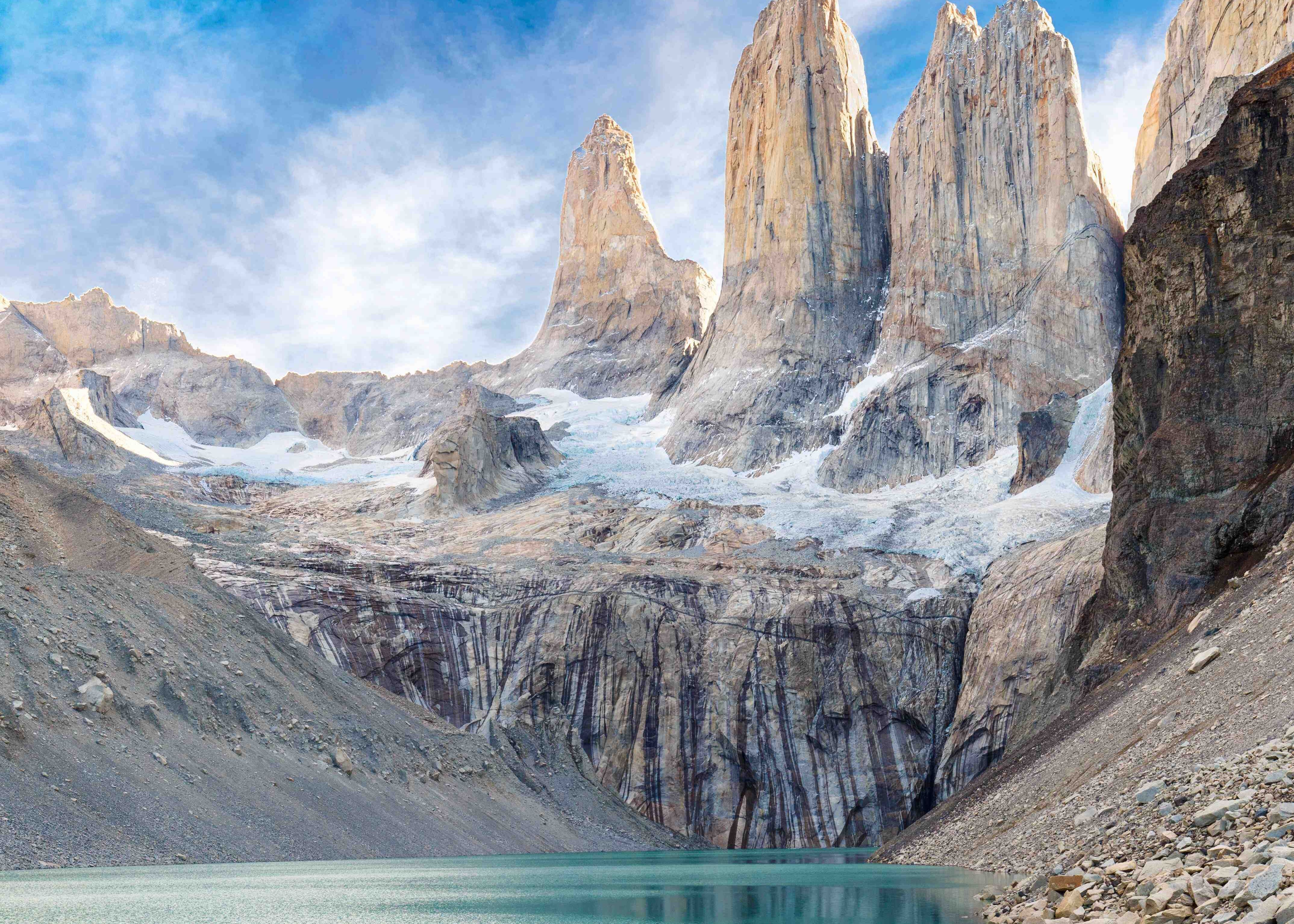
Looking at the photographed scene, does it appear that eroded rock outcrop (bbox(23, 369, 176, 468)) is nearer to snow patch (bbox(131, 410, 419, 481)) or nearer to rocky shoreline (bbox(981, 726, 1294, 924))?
snow patch (bbox(131, 410, 419, 481))

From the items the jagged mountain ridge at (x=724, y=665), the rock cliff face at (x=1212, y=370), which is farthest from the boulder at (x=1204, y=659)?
the jagged mountain ridge at (x=724, y=665)

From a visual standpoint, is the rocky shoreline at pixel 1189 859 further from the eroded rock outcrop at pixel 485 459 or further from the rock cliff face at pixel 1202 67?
the eroded rock outcrop at pixel 485 459

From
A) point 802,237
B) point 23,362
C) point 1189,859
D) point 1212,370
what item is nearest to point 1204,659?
point 1189,859

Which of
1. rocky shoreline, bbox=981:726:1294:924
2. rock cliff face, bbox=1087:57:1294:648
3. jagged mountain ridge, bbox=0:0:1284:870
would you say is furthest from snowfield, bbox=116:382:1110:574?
rocky shoreline, bbox=981:726:1294:924

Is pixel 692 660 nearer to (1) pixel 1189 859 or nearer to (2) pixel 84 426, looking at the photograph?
(1) pixel 1189 859

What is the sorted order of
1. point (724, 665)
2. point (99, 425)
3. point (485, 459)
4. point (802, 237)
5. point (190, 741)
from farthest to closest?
point (99, 425)
point (802, 237)
point (485, 459)
point (724, 665)
point (190, 741)

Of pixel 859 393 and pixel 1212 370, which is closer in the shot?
pixel 1212 370
